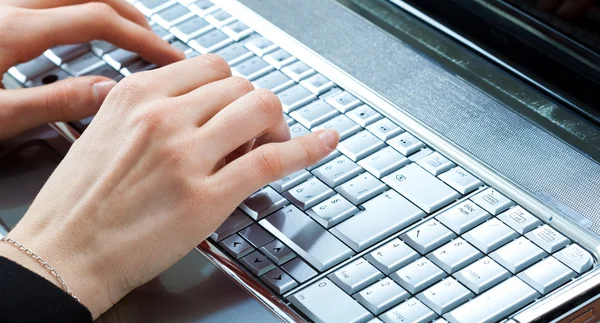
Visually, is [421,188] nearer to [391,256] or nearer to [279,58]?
[391,256]

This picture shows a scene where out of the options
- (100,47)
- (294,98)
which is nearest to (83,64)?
(100,47)

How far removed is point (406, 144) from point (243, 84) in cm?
16

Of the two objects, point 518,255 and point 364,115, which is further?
point 364,115

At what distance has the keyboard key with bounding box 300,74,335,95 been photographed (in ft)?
2.48

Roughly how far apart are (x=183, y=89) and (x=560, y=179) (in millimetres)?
349

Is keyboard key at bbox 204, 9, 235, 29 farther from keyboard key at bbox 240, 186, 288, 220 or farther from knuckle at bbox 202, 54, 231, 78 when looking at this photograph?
keyboard key at bbox 240, 186, 288, 220

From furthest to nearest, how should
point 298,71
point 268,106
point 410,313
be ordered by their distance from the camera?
point 298,71 → point 268,106 → point 410,313

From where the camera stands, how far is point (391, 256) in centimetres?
60

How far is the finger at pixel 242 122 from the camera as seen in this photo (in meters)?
0.65

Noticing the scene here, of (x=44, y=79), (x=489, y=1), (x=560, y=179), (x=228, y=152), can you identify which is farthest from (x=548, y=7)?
(x=44, y=79)

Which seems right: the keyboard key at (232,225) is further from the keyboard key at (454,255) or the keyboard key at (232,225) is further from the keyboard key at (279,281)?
the keyboard key at (454,255)

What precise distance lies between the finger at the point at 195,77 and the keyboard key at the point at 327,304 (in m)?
0.20

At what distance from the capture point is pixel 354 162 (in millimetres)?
685

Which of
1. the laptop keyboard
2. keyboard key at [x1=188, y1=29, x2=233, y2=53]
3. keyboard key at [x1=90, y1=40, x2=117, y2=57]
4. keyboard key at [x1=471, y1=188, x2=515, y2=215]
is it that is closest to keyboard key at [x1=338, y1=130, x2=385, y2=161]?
the laptop keyboard
